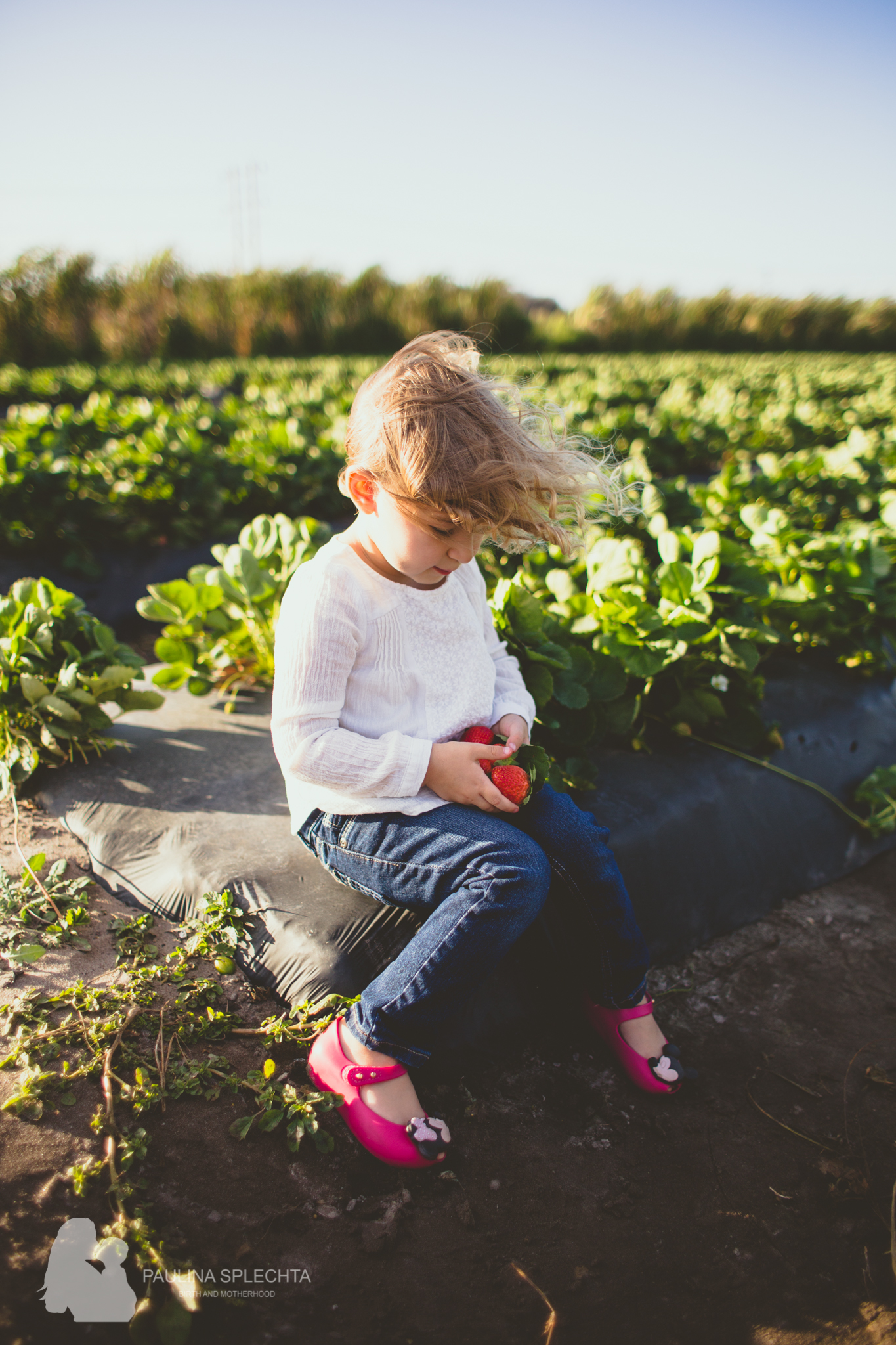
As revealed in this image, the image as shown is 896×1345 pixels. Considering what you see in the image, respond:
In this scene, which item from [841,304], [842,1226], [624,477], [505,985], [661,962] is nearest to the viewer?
[842,1226]

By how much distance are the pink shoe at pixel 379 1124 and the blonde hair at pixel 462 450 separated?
3.30ft

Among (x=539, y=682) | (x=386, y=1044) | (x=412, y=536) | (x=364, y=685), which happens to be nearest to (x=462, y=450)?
(x=412, y=536)

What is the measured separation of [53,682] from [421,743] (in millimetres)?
1326

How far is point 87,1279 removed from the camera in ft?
3.58

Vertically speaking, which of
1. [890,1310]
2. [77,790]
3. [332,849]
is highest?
[332,849]

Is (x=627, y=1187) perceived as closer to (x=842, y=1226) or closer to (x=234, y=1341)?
(x=842, y=1226)

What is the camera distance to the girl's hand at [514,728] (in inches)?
62.8

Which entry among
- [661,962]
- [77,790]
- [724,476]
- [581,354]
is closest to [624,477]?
[724,476]

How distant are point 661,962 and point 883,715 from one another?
135 cm

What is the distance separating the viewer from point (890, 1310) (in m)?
1.22

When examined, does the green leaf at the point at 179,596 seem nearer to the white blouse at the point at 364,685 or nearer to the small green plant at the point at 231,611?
the small green plant at the point at 231,611

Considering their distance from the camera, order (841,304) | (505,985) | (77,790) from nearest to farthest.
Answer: (505,985) → (77,790) → (841,304)

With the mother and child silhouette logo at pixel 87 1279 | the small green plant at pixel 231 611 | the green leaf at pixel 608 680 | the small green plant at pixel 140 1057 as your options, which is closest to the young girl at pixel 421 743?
the small green plant at pixel 140 1057

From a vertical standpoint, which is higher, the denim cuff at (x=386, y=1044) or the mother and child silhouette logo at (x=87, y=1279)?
the denim cuff at (x=386, y=1044)
